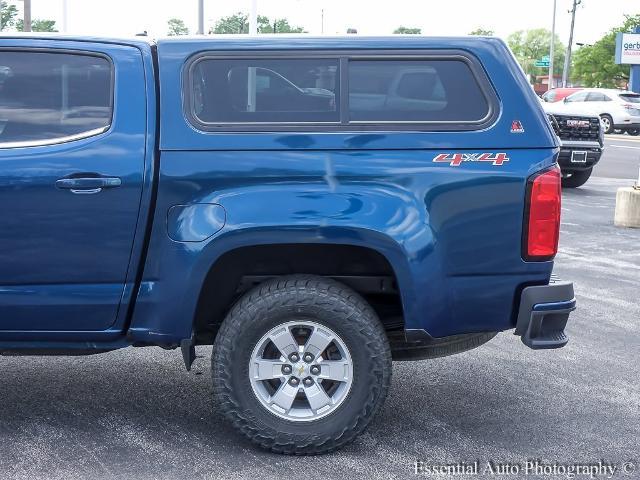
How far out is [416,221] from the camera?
430 cm

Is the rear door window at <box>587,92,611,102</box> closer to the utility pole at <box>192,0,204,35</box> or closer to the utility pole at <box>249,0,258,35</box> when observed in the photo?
the utility pole at <box>192,0,204,35</box>

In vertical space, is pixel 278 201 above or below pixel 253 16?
below

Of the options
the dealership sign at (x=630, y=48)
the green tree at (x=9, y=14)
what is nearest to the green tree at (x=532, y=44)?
the dealership sign at (x=630, y=48)

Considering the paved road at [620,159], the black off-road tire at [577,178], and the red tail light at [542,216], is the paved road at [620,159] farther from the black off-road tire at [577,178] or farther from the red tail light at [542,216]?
the red tail light at [542,216]

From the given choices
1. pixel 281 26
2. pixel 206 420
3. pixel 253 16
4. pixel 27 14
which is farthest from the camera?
pixel 281 26

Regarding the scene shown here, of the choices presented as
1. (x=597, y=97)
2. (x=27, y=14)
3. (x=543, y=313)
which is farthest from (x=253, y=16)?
(x=597, y=97)

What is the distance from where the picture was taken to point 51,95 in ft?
14.6

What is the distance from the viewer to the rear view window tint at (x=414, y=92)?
4441mm

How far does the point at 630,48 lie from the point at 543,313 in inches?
1856

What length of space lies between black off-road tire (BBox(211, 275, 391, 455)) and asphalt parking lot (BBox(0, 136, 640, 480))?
0.11 m

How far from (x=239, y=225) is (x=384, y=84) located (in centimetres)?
A: 95

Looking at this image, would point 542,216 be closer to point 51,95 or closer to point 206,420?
point 206,420


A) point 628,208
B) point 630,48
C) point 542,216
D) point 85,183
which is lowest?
point 628,208

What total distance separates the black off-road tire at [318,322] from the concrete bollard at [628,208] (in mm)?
8381
